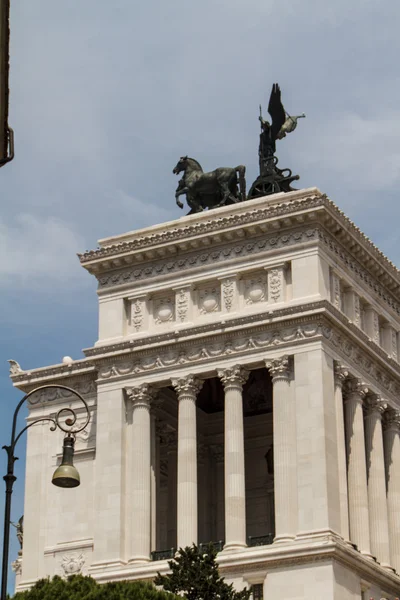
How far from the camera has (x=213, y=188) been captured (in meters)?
77.0

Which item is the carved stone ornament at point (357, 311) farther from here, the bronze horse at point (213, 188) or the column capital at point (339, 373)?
the bronze horse at point (213, 188)

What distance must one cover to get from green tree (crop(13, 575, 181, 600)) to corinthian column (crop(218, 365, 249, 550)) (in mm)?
12331

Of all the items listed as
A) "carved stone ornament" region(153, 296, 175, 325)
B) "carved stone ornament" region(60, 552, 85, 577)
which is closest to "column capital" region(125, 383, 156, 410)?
"carved stone ornament" region(153, 296, 175, 325)

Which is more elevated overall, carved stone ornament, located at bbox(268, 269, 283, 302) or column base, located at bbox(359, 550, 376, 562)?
carved stone ornament, located at bbox(268, 269, 283, 302)

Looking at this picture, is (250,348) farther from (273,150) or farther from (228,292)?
(273,150)

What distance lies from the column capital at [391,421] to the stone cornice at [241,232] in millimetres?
6374

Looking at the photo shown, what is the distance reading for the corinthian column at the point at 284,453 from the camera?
6638cm

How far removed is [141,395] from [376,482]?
1119 centimetres

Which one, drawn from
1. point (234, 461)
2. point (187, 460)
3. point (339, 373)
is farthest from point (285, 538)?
point (339, 373)

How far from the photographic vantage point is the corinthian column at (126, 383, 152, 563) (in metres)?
69.3

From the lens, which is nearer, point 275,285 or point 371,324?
point 275,285

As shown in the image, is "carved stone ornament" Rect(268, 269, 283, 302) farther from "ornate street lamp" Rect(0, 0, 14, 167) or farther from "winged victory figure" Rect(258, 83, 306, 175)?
"ornate street lamp" Rect(0, 0, 14, 167)

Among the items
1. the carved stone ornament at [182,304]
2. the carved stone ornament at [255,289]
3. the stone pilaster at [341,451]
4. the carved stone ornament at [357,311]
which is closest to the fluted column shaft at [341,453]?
the stone pilaster at [341,451]

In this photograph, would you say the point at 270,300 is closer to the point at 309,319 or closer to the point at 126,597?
the point at 309,319
